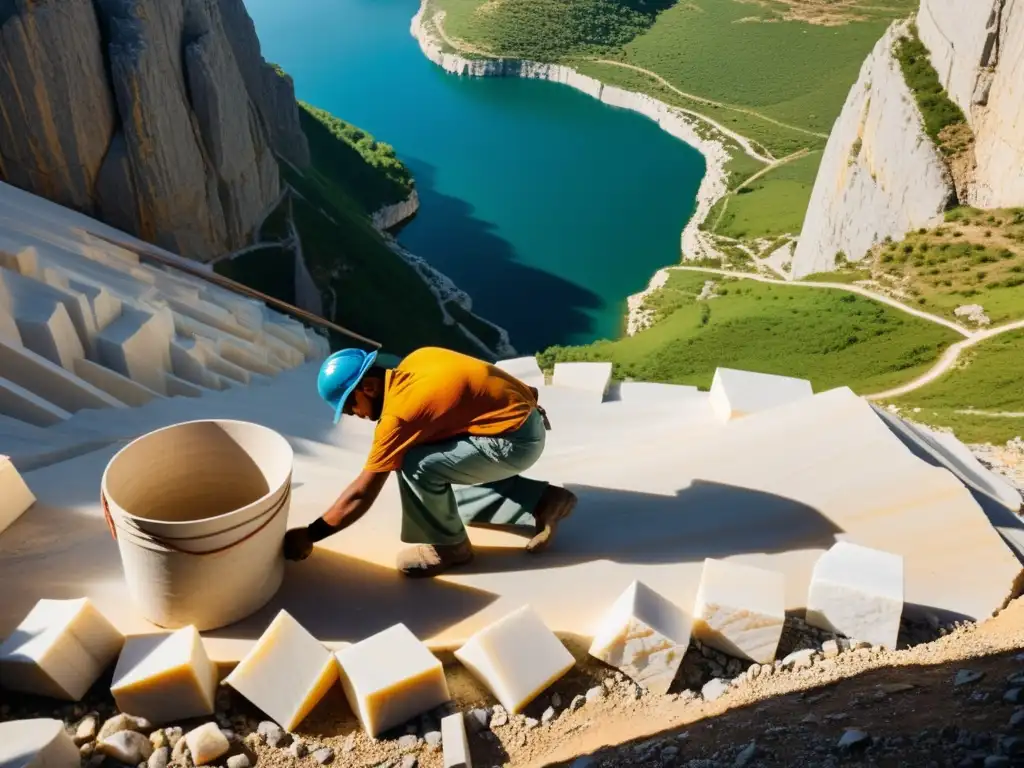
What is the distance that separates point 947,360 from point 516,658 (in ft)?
50.3

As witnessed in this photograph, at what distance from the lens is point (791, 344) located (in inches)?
724

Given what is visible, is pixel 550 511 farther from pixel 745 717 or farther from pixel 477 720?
pixel 745 717

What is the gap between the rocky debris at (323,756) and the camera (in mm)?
3658

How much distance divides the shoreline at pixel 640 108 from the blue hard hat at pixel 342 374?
91.4ft

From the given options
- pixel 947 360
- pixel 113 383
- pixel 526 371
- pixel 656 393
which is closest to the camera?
pixel 113 383

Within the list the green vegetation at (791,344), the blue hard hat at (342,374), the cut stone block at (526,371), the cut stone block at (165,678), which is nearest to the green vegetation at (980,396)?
the green vegetation at (791,344)

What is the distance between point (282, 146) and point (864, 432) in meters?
24.1

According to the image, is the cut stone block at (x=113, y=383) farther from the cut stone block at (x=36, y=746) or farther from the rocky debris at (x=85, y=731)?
the cut stone block at (x=36, y=746)

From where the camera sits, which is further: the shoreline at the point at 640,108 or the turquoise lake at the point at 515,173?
the shoreline at the point at 640,108

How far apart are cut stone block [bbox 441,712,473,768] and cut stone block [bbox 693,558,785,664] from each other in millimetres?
1312

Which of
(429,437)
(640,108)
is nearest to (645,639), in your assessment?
(429,437)

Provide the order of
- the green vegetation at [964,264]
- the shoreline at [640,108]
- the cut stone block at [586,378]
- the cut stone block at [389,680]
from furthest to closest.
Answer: the shoreline at [640,108] < the green vegetation at [964,264] < the cut stone block at [586,378] < the cut stone block at [389,680]

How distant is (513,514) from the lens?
504cm

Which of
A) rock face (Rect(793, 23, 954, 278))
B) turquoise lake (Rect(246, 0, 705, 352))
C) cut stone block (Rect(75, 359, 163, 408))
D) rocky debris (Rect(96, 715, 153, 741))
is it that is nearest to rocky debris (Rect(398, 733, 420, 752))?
rocky debris (Rect(96, 715, 153, 741))
